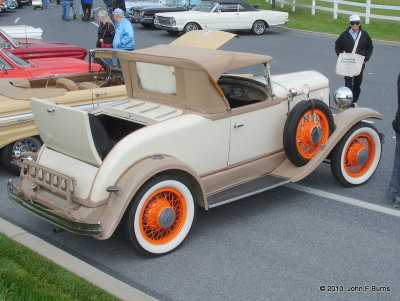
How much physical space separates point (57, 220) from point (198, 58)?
6.64 ft

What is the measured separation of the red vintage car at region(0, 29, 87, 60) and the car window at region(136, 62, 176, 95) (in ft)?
19.6

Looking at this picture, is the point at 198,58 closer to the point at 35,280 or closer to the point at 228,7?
the point at 35,280

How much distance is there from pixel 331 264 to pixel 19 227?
3000 millimetres

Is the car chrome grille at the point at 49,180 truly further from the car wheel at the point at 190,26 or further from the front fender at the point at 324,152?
the car wheel at the point at 190,26

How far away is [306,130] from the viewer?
19.3 feet

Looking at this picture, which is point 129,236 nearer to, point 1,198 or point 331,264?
point 331,264

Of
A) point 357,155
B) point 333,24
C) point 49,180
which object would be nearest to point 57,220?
point 49,180

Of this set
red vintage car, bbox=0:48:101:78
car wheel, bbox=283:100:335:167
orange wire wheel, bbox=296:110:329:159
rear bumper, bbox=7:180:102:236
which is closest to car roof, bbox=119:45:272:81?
car wheel, bbox=283:100:335:167

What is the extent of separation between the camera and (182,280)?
4473mm

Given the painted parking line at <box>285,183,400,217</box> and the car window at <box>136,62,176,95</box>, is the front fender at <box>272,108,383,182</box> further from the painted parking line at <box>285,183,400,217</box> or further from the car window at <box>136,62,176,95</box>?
the car window at <box>136,62,176,95</box>

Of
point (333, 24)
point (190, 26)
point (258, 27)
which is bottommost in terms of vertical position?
point (333, 24)

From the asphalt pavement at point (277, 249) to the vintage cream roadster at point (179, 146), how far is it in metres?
0.27

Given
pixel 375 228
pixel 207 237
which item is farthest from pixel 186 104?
pixel 375 228

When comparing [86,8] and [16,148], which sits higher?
[16,148]
